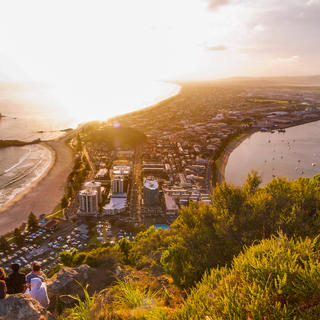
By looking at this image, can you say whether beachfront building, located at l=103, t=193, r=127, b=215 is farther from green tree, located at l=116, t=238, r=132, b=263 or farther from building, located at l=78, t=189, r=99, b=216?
green tree, located at l=116, t=238, r=132, b=263

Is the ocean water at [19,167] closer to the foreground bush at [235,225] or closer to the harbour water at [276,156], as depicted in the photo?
the foreground bush at [235,225]

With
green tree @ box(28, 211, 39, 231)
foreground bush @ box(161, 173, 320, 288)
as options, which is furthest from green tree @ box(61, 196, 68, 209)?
foreground bush @ box(161, 173, 320, 288)

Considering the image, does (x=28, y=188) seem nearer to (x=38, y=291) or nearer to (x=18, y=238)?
(x=18, y=238)

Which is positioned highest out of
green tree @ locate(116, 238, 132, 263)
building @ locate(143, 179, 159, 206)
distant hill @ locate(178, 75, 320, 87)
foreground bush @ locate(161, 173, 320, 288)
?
distant hill @ locate(178, 75, 320, 87)

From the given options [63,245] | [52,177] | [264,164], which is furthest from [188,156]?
[63,245]

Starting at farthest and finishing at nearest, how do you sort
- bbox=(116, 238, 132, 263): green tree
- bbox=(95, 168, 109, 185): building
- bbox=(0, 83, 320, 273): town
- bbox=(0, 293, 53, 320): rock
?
1. bbox=(95, 168, 109, 185): building
2. bbox=(0, 83, 320, 273): town
3. bbox=(116, 238, 132, 263): green tree
4. bbox=(0, 293, 53, 320): rock

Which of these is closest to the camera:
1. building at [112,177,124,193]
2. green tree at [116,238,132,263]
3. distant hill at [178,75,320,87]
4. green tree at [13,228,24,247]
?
green tree at [116,238,132,263]

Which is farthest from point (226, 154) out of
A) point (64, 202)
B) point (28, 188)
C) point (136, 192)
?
Answer: point (28, 188)
